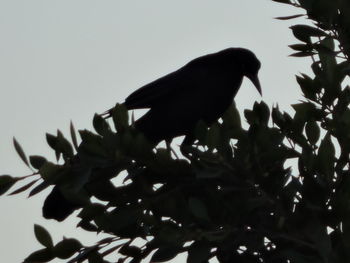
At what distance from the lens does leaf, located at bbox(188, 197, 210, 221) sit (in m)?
3.73

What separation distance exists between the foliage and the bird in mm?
1760

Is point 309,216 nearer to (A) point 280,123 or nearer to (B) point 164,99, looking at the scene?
(A) point 280,123

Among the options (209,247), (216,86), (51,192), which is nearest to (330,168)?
(209,247)

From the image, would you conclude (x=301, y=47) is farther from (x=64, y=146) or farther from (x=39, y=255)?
(x=39, y=255)

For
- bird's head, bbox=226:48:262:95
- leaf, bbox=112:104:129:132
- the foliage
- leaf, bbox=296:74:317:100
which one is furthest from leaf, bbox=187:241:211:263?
bird's head, bbox=226:48:262:95

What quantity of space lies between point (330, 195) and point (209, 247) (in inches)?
22.0

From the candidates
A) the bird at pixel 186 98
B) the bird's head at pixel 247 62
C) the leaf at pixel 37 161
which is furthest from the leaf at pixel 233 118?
the bird's head at pixel 247 62

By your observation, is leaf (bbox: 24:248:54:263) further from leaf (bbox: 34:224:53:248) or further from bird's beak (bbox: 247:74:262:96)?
bird's beak (bbox: 247:74:262:96)

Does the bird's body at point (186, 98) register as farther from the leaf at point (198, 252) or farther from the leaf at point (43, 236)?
the leaf at point (198, 252)

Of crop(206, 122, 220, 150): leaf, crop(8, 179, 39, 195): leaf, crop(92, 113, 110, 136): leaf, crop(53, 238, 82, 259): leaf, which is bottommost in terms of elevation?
crop(53, 238, 82, 259): leaf

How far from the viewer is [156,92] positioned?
614 cm

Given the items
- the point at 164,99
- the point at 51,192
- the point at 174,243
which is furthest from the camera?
the point at 164,99

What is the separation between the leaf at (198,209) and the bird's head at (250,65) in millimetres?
2990

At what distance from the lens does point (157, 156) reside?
4035mm
